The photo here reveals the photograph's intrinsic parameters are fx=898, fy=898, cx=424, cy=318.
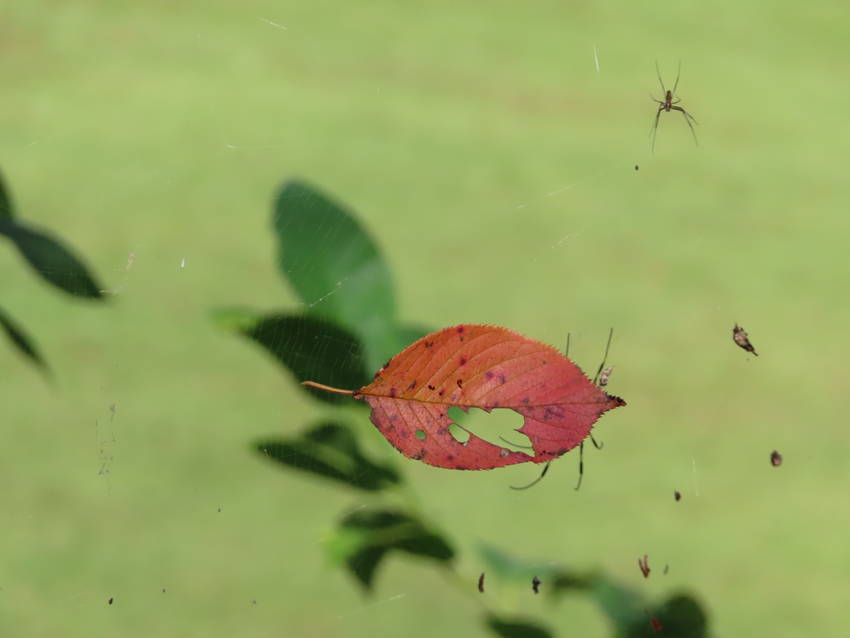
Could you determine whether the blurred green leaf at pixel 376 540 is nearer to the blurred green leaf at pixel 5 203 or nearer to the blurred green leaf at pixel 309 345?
the blurred green leaf at pixel 309 345

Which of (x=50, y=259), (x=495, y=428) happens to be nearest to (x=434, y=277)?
(x=495, y=428)

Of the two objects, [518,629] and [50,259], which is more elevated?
[50,259]

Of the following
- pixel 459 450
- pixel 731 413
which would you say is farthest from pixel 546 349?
pixel 731 413

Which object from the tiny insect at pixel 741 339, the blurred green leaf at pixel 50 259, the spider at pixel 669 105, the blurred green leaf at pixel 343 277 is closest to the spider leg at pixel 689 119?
the spider at pixel 669 105

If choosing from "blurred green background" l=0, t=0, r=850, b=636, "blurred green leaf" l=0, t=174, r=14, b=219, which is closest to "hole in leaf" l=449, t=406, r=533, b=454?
"blurred green background" l=0, t=0, r=850, b=636

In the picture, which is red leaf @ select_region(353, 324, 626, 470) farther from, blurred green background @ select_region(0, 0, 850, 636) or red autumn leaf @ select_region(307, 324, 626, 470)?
blurred green background @ select_region(0, 0, 850, 636)

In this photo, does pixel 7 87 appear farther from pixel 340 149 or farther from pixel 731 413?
pixel 731 413

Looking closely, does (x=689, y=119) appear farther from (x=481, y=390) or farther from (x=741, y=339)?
(x=481, y=390)
